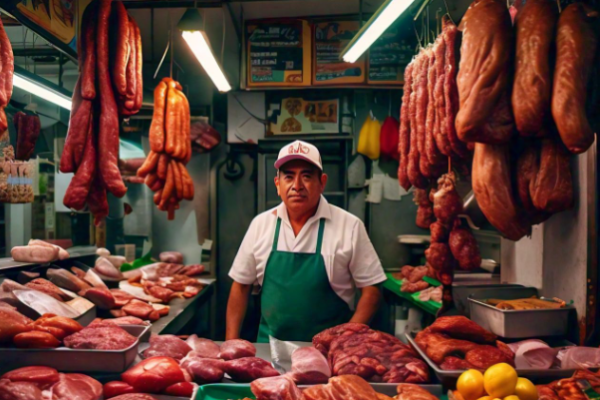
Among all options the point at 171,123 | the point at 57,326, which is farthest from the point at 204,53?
the point at 57,326

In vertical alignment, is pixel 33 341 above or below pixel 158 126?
below

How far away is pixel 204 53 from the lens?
413 centimetres

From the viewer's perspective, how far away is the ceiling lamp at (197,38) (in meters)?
3.49

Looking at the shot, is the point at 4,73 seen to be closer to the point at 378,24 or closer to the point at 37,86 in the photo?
the point at 37,86

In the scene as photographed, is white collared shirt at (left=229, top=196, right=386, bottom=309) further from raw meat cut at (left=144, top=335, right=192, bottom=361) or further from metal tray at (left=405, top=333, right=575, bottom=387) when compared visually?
metal tray at (left=405, top=333, right=575, bottom=387)

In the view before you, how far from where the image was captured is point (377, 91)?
682 cm

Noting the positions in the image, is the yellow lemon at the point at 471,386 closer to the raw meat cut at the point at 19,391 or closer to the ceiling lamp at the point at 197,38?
the raw meat cut at the point at 19,391

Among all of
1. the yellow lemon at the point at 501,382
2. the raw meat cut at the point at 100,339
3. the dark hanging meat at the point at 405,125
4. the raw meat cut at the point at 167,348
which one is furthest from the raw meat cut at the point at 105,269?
the yellow lemon at the point at 501,382

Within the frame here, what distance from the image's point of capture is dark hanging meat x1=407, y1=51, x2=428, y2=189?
3443mm

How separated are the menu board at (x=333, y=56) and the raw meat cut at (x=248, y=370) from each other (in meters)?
4.82

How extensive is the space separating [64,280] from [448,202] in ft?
9.44

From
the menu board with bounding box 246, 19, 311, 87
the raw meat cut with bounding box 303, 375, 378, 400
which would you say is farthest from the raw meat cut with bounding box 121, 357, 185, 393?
the menu board with bounding box 246, 19, 311, 87

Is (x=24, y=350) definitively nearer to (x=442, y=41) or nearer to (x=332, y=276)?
(x=332, y=276)

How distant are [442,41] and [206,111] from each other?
15.8 ft
